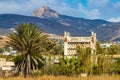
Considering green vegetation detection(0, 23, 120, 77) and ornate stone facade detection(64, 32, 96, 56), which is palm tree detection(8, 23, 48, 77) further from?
ornate stone facade detection(64, 32, 96, 56)

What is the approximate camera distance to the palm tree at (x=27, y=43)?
44.0m

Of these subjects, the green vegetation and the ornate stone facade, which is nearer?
the green vegetation

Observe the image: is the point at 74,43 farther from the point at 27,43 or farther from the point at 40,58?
the point at 27,43

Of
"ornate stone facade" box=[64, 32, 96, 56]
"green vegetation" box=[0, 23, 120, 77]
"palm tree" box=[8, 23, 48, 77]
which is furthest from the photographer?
"ornate stone facade" box=[64, 32, 96, 56]

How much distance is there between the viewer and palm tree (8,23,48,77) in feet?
144

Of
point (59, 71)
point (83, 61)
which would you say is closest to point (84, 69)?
point (83, 61)

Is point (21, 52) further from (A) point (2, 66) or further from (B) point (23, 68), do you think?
(A) point (2, 66)

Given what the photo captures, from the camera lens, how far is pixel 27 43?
4416cm

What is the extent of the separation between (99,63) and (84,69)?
7.05 ft

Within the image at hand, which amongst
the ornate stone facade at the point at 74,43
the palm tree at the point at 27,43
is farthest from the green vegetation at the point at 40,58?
the ornate stone facade at the point at 74,43

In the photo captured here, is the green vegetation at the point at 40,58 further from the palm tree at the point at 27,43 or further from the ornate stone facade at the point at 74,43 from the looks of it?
the ornate stone facade at the point at 74,43

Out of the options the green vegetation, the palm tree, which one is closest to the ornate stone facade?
the green vegetation

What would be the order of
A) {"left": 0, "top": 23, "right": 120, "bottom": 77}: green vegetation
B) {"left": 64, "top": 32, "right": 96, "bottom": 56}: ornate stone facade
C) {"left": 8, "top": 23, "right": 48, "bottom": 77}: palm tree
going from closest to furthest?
1. {"left": 0, "top": 23, "right": 120, "bottom": 77}: green vegetation
2. {"left": 8, "top": 23, "right": 48, "bottom": 77}: palm tree
3. {"left": 64, "top": 32, "right": 96, "bottom": 56}: ornate stone facade

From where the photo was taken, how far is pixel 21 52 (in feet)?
148
